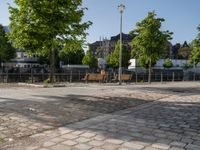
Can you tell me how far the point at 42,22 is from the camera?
19.6m

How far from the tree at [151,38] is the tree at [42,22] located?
11120 mm

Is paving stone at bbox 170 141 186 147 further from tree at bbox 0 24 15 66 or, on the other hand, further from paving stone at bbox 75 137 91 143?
tree at bbox 0 24 15 66

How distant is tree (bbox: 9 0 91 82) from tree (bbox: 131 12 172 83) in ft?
36.5

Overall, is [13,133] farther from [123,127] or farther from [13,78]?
[13,78]

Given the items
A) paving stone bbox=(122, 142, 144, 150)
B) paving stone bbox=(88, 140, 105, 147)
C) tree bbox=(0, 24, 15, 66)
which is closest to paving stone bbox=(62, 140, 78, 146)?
paving stone bbox=(88, 140, 105, 147)

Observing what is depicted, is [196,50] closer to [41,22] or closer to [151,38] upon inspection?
[151,38]

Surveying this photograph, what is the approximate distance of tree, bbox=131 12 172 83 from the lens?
30.5m

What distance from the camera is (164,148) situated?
19.5 feet

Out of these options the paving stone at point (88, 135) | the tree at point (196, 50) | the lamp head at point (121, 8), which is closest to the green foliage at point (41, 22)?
the lamp head at point (121, 8)

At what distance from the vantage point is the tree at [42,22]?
19.5m

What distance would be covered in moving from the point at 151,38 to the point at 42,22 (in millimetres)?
13951

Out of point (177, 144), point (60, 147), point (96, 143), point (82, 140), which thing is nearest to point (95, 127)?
point (82, 140)

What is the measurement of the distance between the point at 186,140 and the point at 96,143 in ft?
6.59

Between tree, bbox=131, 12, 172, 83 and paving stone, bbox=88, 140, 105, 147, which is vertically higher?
tree, bbox=131, 12, 172, 83
